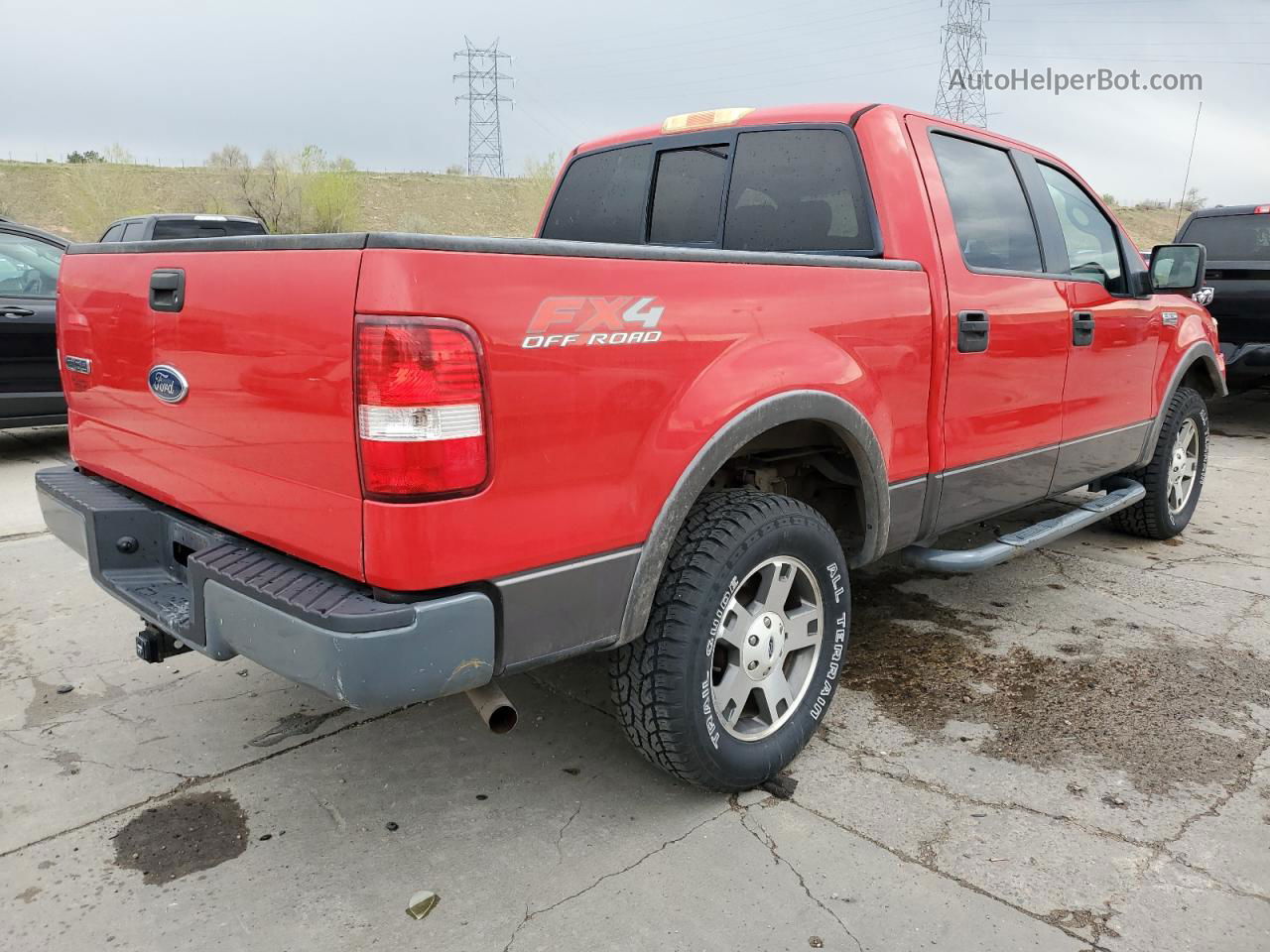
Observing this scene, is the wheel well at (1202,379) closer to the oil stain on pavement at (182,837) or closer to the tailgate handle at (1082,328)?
the tailgate handle at (1082,328)

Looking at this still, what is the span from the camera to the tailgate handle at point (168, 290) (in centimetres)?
239

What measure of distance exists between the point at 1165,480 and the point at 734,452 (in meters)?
3.59

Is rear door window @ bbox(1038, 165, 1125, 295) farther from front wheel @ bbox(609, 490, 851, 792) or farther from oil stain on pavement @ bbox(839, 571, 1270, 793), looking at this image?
front wheel @ bbox(609, 490, 851, 792)

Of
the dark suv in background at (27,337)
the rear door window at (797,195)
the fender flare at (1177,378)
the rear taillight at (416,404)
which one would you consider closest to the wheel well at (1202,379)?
the fender flare at (1177,378)

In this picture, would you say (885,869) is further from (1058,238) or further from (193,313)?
(1058,238)

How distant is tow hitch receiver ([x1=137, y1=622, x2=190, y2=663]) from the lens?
269cm

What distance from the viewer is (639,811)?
2.73m

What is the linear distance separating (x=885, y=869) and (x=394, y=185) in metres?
76.5

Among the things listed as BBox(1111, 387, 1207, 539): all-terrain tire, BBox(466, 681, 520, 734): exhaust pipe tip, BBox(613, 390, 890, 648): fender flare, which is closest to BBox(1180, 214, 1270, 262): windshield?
BBox(1111, 387, 1207, 539): all-terrain tire

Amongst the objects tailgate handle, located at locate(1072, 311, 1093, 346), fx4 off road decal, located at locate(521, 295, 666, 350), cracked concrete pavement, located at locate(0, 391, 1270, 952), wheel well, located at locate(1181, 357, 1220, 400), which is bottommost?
cracked concrete pavement, located at locate(0, 391, 1270, 952)

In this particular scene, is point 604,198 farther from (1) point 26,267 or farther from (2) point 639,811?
(1) point 26,267

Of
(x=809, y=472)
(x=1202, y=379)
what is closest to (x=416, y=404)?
Result: (x=809, y=472)

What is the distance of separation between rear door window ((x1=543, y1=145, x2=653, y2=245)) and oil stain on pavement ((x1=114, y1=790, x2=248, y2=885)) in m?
2.52

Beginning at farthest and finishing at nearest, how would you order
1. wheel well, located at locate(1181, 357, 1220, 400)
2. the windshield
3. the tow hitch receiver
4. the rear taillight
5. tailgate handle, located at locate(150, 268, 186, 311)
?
the windshield → wheel well, located at locate(1181, 357, 1220, 400) → the tow hitch receiver → tailgate handle, located at locate(150, 268, 186, 311) → the rear taillight
